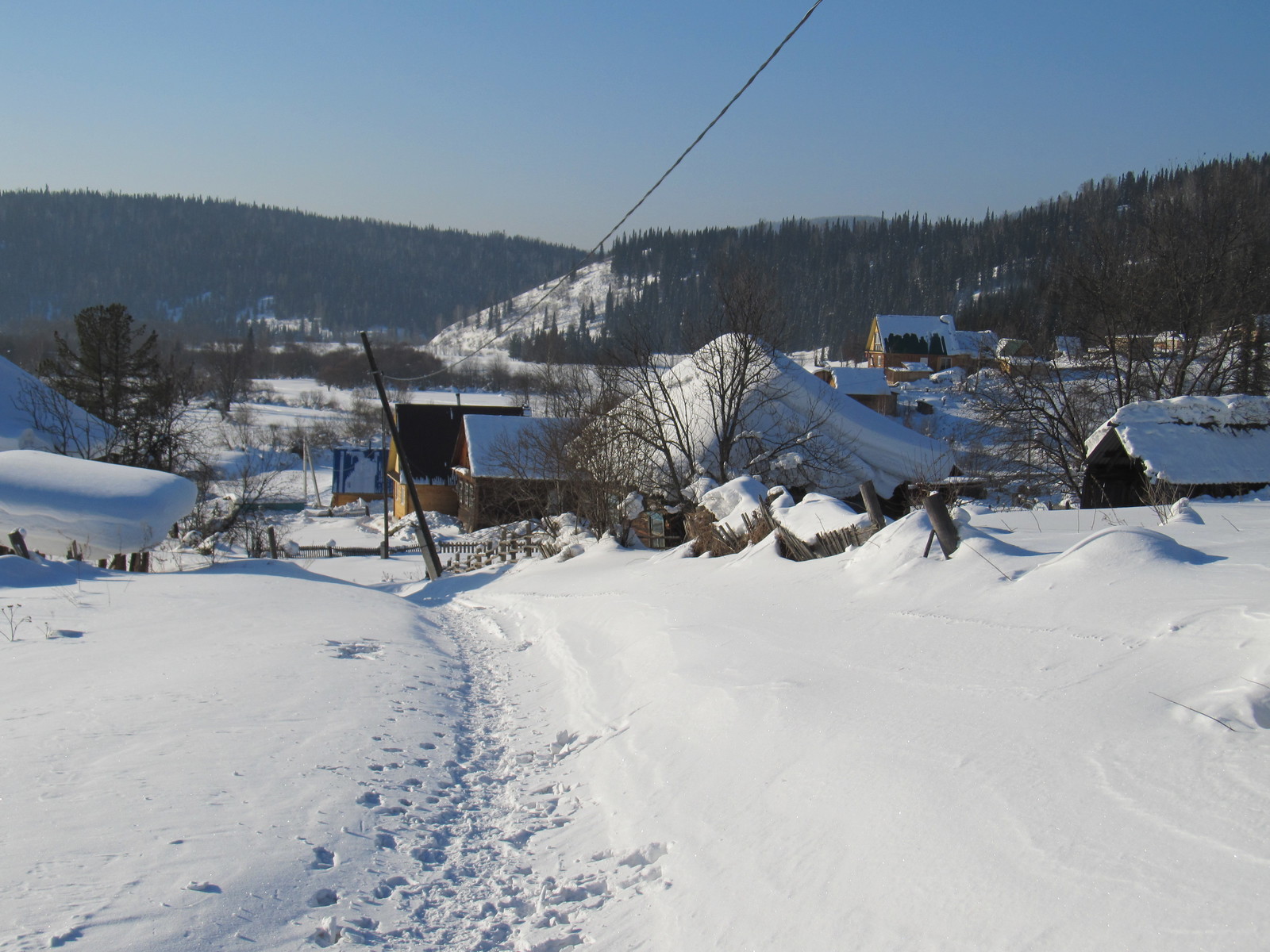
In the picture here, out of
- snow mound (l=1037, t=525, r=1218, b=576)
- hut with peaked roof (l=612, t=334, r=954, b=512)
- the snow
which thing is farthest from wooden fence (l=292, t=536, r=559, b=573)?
snow mound (l=1037, t=525, r=1218, b=576)

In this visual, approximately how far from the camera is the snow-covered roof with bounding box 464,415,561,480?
111 feet

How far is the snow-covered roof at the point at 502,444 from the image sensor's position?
3391cm

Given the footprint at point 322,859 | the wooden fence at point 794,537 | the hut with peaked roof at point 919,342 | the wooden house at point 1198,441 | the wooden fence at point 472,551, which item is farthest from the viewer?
the hut with peaked roof at point 919,342

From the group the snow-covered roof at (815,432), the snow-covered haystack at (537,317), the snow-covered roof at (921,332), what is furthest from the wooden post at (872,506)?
the snow-covered haystack at (537,317)

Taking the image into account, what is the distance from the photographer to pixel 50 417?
3112 cm

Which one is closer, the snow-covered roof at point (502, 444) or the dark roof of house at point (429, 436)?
the snow-covered roof at point (502, 444)

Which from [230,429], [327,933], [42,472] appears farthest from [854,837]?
[230,429]

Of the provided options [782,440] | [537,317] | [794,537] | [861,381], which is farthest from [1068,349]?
[537,317]

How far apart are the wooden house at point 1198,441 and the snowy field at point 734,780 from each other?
8875 millimetres

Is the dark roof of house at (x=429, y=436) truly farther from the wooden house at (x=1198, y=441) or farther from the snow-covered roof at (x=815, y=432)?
the wooden house at (x=1198, y=441)

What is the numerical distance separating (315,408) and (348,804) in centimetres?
10663

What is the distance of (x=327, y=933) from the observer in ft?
10.4

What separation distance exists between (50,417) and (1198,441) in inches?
1408

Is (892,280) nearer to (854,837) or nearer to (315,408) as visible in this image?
(315,408)
